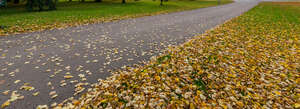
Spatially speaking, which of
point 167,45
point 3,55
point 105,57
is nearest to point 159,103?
point 105,57

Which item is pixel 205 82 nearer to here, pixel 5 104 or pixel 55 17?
pixel 5 104

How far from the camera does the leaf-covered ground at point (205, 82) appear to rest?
2.99 metres

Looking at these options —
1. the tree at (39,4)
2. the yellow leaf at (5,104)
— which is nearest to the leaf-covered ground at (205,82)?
the yellow leaf at (5,104)

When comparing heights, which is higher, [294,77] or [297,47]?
[297,47]

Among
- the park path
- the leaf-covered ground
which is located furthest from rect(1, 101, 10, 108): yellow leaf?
the leaf-covered ground

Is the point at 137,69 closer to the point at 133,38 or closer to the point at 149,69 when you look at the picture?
the point at 149,69

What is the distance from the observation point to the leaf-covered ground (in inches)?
118

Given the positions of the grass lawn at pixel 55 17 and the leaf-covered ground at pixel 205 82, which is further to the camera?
the grass lawn at pixel 55 17

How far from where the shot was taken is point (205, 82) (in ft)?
12.1

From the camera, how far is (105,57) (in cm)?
495

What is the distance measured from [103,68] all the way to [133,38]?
3244 mm

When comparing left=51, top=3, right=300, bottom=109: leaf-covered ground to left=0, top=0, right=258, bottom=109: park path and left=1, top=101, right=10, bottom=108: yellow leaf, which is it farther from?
left=1, top=101, right=10, bottom=108: yellow leaf

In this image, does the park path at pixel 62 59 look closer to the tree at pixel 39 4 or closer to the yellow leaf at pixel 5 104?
the yellow leaf at pixel 5 104

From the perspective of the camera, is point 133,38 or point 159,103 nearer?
point 159,103
